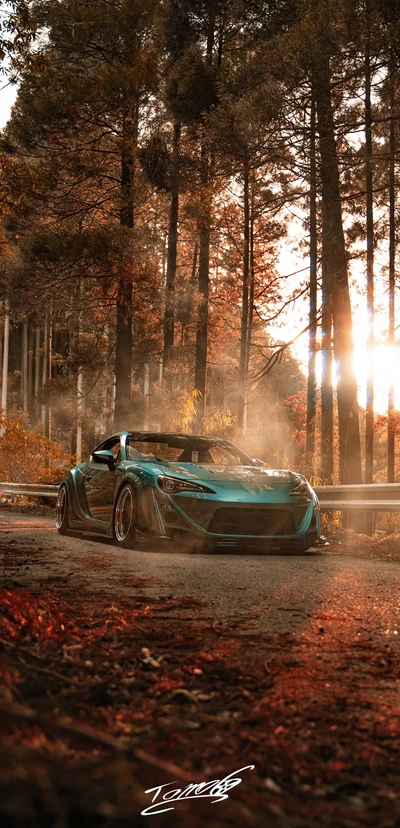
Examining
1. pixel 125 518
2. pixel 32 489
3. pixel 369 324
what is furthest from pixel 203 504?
pixel 369 324

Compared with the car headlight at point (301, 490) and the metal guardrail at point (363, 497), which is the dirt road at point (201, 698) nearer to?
the car headlight at point (301, 490)

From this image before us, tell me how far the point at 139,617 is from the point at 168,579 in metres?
1.81

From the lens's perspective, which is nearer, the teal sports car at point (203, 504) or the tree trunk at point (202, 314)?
the teal sports car at point (203, 504)

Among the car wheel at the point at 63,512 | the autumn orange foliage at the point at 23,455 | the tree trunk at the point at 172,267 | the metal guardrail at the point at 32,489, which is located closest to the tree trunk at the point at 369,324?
the tree trunk at the point at 172,267

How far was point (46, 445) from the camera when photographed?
2447cm

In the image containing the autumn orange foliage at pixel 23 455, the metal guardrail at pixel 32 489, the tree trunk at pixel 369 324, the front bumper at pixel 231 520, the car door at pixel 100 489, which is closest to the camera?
the front bumper at pixel 231 520

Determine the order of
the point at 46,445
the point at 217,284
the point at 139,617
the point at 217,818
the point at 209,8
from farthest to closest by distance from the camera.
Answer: the point at 217,284 → the point at 46,445 → the point at 209,8 → the point at 139,617 → the point at 217,818

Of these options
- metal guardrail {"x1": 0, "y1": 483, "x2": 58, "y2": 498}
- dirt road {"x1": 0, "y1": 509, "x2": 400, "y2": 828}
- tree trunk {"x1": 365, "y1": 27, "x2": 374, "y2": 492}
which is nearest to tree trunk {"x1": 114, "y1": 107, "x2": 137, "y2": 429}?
metal guardrail {"x1": 0, "y1": 483, "x2": 58, "y2": 498}

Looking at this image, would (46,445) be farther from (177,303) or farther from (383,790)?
(383,790)

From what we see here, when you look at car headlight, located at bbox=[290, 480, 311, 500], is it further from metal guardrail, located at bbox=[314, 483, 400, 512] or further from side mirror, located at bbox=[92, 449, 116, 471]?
side mirror, located at bbox=[92, 449, 116, 471]

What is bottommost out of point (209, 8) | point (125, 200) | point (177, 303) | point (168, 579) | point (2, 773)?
point (168, 579)

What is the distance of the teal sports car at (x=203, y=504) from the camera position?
8.28 meters

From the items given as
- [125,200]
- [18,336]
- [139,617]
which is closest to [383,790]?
[139,617]

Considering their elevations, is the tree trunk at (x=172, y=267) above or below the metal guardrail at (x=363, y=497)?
above
